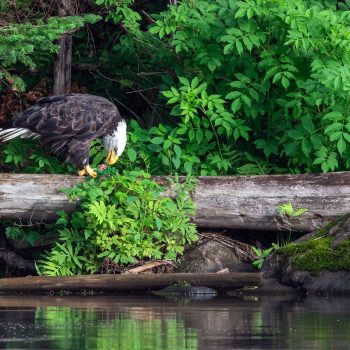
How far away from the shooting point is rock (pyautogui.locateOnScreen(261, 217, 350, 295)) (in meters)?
11.0

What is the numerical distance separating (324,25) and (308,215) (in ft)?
6.55

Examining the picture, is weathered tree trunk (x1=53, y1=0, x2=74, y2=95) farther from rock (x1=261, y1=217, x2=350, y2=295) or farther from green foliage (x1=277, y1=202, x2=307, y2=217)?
rock (x1=261, y1=217, x2=350, y2=295)

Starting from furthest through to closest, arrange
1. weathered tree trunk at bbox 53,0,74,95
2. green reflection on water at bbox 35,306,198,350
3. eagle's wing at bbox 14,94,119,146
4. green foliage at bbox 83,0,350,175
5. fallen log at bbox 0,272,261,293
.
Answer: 1. weathered tree trunk at bbox 53,0,74,95
2. eagle's wing at bbox 14,94,119,146
3. green foliage at bbox 83,0,350,175
4. fallen log at bbox 0,272,261,293
5. green reflection on water at bbox 35,306,198,350

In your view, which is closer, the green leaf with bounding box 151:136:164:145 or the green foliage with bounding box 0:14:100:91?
the green foliage with bounding box 0:14:100:91

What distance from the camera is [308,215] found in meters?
12.2

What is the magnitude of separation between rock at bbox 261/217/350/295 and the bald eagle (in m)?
2.70

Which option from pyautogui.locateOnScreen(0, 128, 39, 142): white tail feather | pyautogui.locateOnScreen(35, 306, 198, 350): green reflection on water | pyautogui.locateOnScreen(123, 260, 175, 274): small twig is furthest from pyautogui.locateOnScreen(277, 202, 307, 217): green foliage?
pyautogui.locateOnScreen(0, 128, 39, 142): white tail feather

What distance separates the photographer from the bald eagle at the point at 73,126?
13.3 m

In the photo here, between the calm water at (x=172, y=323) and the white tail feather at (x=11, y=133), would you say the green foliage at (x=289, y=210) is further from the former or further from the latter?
the white tail feather at (x=11, y=133)

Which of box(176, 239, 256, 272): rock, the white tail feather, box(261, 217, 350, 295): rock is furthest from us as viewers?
the white tail feather

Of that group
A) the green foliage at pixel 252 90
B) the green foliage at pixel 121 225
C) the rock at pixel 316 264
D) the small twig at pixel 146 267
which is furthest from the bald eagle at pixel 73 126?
the rock at pixel 316 264

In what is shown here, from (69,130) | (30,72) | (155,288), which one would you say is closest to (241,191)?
(155,288)

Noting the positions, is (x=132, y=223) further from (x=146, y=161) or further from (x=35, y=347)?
(x=35, y=347)

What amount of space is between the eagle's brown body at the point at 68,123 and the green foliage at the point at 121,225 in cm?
133
